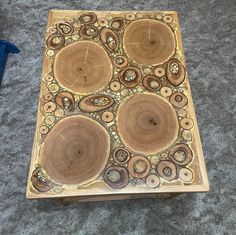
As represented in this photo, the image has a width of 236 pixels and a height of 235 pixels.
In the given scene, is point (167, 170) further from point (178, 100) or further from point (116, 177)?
point (178, 100)

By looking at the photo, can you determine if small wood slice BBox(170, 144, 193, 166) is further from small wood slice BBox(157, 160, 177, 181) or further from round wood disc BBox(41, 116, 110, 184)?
round wood disc BBox(41, 116, 110, 184)

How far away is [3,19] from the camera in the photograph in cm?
190

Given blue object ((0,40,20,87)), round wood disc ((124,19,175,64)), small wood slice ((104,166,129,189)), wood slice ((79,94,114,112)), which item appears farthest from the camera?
blue object ((0,40,20,87))

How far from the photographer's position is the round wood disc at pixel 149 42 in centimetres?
125

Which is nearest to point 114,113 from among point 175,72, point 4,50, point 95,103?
point 95,103

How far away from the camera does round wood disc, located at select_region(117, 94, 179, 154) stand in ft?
3.52

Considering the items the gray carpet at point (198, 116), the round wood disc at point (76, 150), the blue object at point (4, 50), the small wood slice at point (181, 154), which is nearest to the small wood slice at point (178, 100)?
the small wood slice at point (181, 154)

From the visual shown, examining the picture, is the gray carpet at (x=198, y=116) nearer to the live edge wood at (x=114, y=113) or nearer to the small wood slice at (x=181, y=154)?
the live edge wood at (x=114, y=113)

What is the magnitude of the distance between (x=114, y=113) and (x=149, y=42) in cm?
37

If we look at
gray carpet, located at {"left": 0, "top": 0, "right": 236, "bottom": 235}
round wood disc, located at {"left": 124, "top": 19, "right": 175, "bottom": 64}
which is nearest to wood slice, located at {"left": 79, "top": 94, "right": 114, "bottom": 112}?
round wood disc, located at {"left": 124, "top": 19, "right": 175, "bottom": 64}

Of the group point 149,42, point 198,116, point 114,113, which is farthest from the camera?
point 198,116

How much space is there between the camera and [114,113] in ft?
3.68

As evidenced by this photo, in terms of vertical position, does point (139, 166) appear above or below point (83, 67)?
below

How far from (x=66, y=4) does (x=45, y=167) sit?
1.31m
